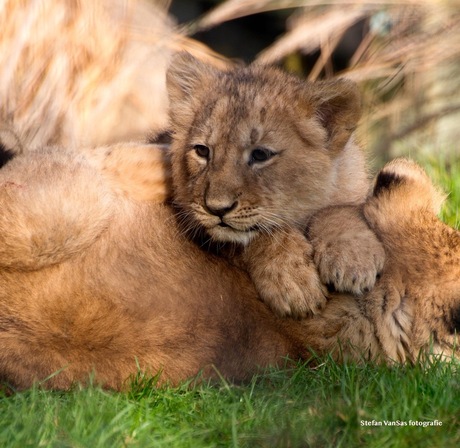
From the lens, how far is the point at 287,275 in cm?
412

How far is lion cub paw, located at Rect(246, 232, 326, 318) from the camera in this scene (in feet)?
13.3

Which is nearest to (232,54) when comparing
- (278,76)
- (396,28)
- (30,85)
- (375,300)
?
(396,28)

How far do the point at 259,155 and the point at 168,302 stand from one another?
0.99 metres

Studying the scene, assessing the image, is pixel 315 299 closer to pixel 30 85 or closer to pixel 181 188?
pixel 181 188

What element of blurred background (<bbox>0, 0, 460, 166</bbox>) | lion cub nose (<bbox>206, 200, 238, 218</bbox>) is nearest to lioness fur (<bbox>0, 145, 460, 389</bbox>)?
lion cub nose (<bbox>206, 200, 238, 218</bbox>)

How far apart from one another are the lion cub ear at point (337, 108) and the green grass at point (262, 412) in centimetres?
140

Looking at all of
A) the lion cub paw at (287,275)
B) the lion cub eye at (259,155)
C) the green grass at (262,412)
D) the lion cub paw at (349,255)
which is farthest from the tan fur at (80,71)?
the green grass at (262,412)

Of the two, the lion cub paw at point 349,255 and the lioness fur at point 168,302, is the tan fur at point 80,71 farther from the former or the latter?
the lion cub paw at point 349,255

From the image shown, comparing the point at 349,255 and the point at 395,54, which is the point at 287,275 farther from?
the point at 395,54

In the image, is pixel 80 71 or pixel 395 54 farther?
pixel 395 54

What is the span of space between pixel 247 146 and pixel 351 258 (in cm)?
91

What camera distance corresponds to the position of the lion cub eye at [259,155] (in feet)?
15.1

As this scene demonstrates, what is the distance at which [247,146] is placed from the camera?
4.59 meters

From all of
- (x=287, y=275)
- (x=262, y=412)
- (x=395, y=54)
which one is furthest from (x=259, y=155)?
(x=395, y=54)
